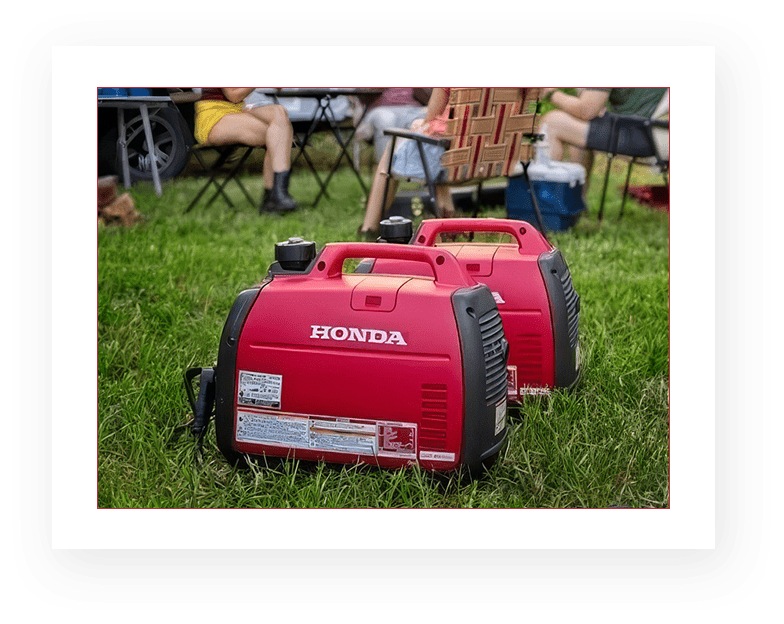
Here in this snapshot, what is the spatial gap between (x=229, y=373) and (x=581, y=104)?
2431mm

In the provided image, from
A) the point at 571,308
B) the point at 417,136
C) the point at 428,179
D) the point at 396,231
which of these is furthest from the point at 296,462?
the point at 428,179

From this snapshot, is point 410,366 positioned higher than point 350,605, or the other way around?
point 410,366

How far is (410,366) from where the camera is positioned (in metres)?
2.35

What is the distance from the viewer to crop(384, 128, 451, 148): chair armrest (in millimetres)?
3855

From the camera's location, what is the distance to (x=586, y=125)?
498cm

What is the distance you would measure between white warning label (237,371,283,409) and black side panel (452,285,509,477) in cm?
52

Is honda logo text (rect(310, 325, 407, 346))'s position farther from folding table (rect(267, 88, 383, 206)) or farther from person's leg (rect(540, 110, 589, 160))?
person's leg (rect(540, 110, 589, 160))

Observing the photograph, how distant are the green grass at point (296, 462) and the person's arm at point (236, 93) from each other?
53 cm

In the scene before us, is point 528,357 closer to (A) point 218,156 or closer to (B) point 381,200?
(A) point 218,156

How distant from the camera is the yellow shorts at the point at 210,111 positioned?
246 cm

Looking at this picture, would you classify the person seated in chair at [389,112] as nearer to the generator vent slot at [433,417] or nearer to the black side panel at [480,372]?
the black side panel at [480,372]
